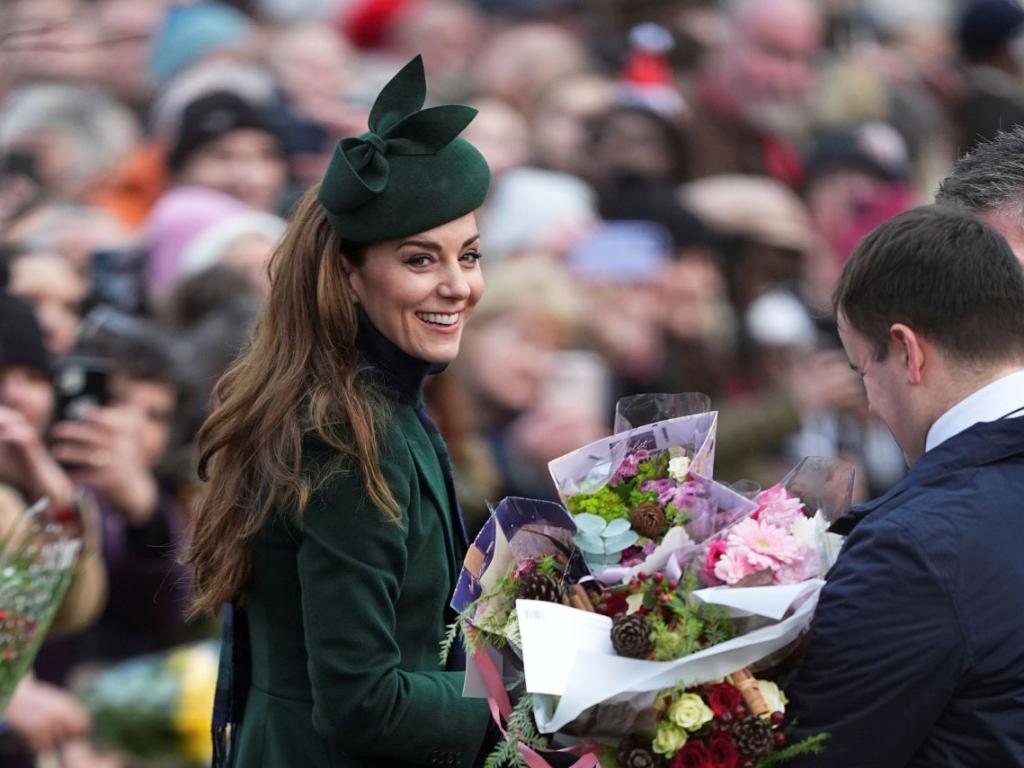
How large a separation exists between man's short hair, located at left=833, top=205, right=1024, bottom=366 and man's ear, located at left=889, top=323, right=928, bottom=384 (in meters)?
0.01

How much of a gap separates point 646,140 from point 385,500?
5367 millimetres

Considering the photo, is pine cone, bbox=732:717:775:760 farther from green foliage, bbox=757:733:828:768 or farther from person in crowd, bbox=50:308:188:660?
person in crowd, bbox=50:308:188:660

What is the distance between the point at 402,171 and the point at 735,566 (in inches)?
39.2

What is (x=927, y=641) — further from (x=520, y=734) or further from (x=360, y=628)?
(x=360, y=628)

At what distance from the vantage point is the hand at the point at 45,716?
4875 mm

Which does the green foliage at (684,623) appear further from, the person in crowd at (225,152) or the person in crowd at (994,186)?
the person in crowd at (225,152)

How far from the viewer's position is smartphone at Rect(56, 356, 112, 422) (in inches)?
207

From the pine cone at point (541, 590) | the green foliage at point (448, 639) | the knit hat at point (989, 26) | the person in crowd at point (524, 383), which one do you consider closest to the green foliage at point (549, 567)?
the pine cone at point (541, 590)

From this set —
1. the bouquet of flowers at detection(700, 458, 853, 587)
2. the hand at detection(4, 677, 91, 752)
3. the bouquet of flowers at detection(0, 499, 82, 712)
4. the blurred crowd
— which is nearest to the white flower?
the bouquet of flowers at detection(700, 458, 853, 587)

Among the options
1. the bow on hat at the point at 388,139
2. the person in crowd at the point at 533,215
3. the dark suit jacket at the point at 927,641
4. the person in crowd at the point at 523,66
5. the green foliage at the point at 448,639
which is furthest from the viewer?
the person in crowd at the point at 523,66

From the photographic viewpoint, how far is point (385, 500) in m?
2.98

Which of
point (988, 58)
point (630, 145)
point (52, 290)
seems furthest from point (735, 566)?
point (988, 58)

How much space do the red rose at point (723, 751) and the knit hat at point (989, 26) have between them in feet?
29.5

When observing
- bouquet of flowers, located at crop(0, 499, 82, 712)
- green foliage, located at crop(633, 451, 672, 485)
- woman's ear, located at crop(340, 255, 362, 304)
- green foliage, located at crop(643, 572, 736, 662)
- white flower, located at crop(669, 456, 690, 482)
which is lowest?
bouquet of flowers, located at crop(0, 499, 82, 712)
